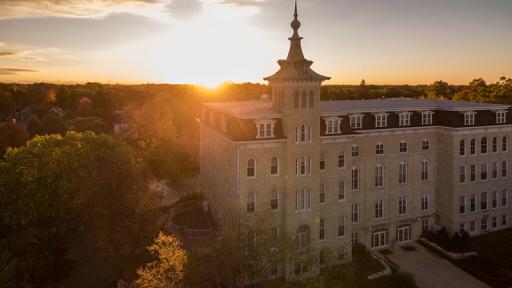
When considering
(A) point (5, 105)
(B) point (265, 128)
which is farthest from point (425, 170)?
(A) point (5, 105)

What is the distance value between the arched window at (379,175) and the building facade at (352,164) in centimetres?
17

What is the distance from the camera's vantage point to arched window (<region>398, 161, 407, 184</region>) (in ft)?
162

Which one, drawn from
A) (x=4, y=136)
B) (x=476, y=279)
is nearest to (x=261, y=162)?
(x=476, y=279)

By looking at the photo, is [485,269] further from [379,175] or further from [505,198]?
[379,175]

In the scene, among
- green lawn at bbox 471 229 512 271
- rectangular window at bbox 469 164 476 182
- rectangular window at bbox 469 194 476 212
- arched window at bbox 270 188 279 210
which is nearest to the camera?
arched window at bbox 270 188 279 210

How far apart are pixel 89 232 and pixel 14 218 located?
6.23 m

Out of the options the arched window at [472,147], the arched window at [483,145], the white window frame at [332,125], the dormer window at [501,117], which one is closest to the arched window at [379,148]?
the white window frame at [332,125]

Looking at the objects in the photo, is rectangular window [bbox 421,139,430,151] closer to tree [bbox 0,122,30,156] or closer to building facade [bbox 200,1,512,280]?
building facade [bbox 200,1,512,280]

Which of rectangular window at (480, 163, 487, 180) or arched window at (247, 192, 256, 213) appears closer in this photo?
arched window at (247, 192, 256, 213)

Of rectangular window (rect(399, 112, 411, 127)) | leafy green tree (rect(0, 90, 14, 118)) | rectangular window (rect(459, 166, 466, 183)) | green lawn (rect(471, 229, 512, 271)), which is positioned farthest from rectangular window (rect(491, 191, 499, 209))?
leafy green tree (rect(0, 90, 14, 118))

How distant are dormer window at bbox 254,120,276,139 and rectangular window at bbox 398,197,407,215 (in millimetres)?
19837

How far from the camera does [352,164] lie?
153 feet

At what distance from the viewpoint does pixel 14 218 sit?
35406 mm

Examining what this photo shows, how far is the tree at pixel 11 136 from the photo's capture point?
6819 cm
